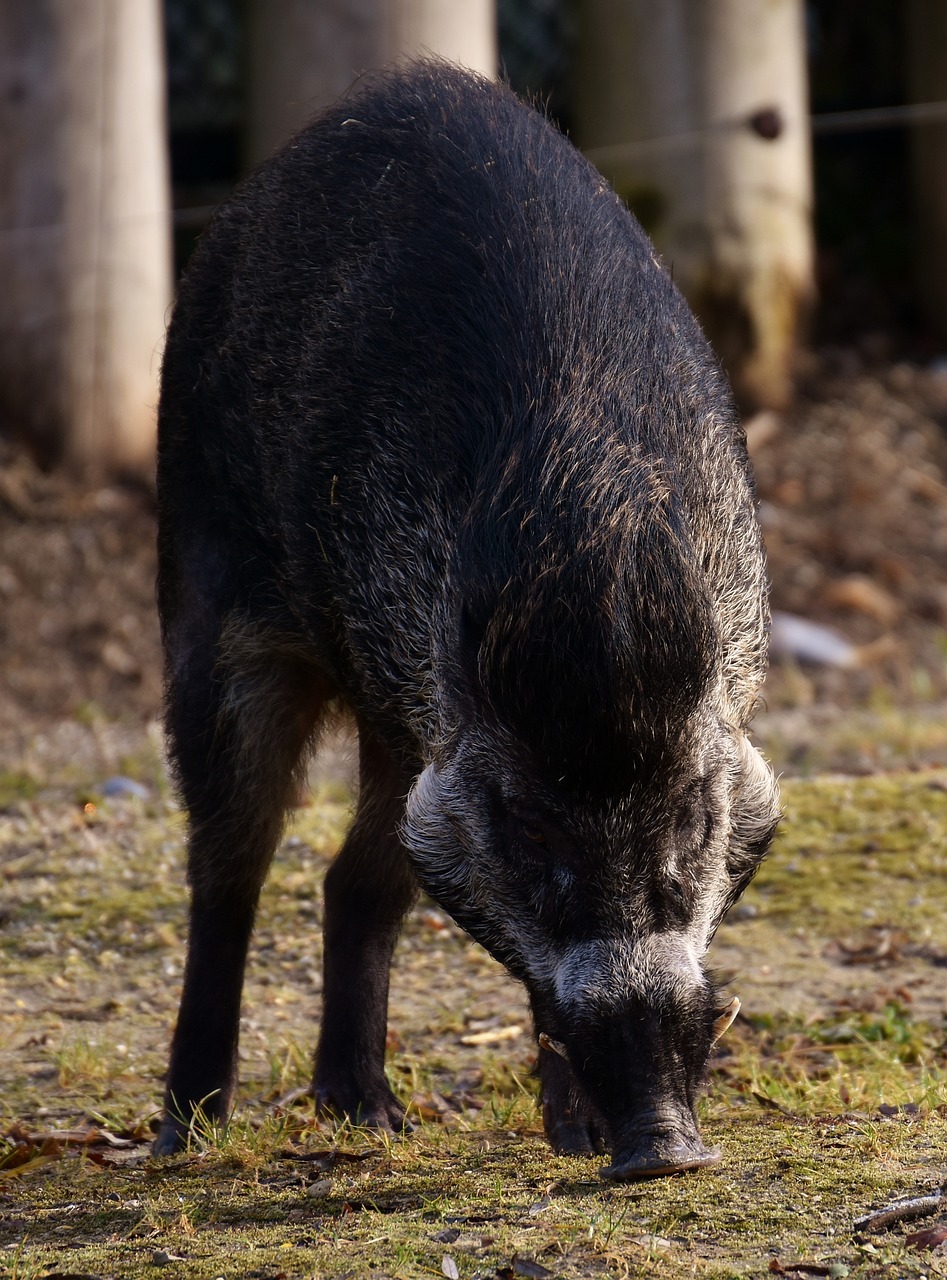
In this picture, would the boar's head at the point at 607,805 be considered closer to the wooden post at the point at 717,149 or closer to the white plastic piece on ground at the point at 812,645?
the white plastic piece on ground at the point at 812,645

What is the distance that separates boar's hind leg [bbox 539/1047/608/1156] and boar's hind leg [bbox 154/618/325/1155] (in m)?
0.77

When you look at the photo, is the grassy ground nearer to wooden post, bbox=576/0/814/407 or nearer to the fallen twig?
the fallen twig

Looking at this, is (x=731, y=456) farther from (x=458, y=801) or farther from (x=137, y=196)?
(x=137, y=196)

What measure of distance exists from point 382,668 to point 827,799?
261 centimetres

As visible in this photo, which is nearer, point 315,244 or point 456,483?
point 456,483

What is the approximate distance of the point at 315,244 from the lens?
396 centimetres

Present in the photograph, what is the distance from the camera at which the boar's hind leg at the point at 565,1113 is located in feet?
10.9

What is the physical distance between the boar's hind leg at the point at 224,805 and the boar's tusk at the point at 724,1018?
132 centimetres

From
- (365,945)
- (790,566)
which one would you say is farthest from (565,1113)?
(790,566)

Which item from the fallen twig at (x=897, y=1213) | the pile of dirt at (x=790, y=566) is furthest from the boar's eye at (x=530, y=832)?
the pile of dirt at (x=790, y=566)

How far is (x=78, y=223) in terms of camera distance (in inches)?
314

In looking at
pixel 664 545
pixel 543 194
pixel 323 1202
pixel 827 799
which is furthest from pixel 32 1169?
pixel 827 799

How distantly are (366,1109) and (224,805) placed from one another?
2.41 feet

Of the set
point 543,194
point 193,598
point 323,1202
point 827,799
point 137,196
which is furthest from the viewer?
point 137,196
